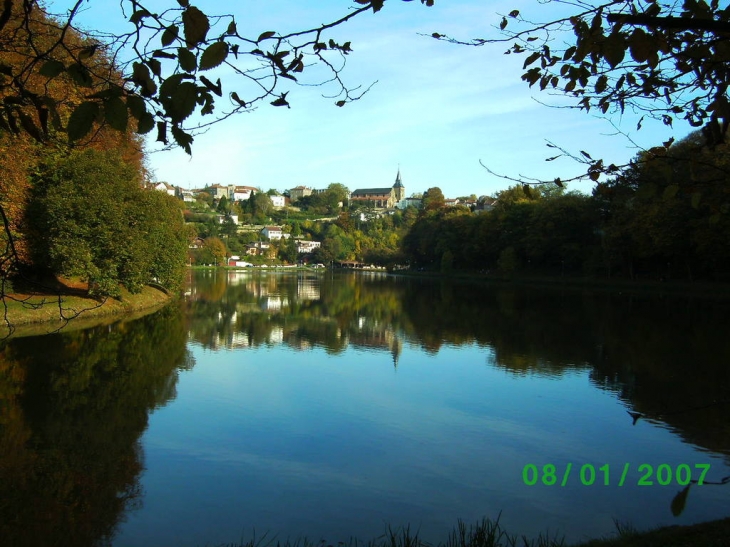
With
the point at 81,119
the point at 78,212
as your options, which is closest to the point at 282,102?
the point at 81,119

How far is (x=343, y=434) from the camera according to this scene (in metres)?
9.00

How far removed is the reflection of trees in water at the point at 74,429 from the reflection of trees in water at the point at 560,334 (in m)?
4.55

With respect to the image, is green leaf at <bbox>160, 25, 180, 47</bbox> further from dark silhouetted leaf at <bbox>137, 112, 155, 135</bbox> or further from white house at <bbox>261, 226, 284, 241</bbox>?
white house at <bbox>261, 226, 284, 241</bbox>

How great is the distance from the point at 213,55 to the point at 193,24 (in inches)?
5.8

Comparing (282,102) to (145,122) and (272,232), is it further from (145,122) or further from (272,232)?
(272,232)

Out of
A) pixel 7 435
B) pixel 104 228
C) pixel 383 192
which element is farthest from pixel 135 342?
pixel 383 192

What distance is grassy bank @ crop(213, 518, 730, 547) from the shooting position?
451 cm

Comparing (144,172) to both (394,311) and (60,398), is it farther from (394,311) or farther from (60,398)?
(60,398)

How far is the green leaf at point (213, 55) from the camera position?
2.64 metres

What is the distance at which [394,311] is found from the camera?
28.8 meters

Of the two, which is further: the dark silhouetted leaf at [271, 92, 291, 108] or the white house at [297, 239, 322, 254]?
the white house at [297, 239, 322, 254]
